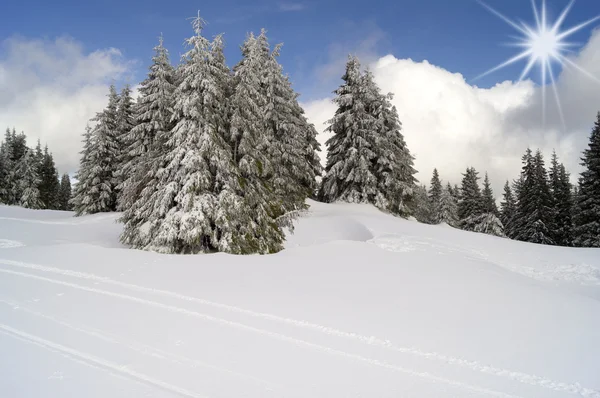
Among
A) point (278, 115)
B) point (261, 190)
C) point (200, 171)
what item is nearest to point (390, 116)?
point (278, 115)

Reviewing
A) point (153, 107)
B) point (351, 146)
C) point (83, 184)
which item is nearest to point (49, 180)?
point (83, 184)

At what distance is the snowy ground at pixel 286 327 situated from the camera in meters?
4.42

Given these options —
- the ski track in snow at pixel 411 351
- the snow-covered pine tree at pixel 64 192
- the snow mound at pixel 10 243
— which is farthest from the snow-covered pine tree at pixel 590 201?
the snow-covered pine tree at pixel 64 192

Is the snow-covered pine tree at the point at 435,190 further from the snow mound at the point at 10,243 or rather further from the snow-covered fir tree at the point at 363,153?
the snow mound at the point at 10,243

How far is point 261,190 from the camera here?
14.9m

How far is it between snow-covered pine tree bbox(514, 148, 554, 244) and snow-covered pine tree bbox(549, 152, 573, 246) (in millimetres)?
1131

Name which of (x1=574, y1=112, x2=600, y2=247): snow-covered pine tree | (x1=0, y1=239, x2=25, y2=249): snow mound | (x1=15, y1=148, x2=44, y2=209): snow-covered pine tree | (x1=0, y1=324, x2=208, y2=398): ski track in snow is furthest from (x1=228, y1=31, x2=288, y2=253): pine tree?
(x1=15, y1=148, x2=44, y2=209): snow-covered pine tree

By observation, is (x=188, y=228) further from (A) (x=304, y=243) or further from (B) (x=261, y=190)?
(A) (x=304, y=243)

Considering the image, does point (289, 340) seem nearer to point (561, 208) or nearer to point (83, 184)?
point (83, 184)

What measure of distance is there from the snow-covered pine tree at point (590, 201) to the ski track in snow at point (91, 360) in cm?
3369

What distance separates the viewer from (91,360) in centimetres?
474

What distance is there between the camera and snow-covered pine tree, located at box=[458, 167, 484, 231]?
42.8m

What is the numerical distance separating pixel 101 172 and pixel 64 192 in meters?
51.3

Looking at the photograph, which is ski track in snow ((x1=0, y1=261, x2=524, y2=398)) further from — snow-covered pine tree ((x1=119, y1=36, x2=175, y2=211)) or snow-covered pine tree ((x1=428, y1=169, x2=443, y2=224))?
snow-covered pine tree ((x1=428, y1=169, x2=443, y2=224))
